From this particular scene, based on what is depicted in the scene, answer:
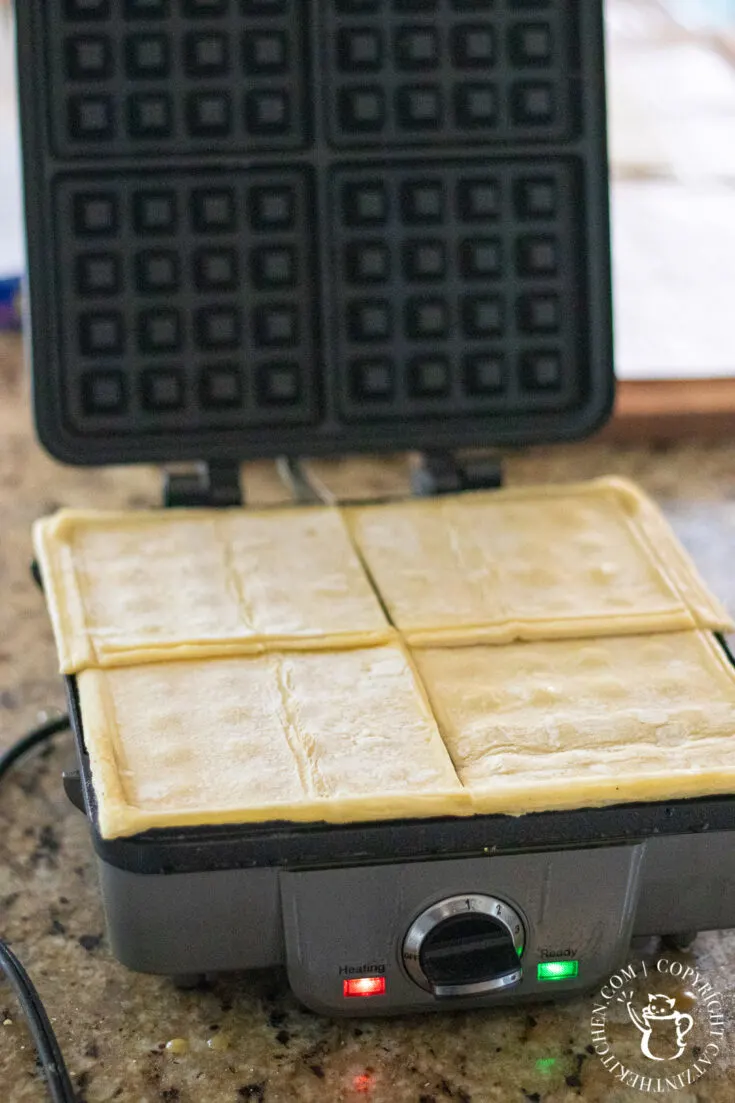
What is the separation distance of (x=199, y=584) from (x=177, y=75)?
44 cm

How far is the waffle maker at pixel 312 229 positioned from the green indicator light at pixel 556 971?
0.49 metres

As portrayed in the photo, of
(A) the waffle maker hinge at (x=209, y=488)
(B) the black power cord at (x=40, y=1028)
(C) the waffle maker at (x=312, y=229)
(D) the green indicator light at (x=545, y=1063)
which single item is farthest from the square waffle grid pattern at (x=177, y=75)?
(D) the green indicator light at (x=545, y=1063)

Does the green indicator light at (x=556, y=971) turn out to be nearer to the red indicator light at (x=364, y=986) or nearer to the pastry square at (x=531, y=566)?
the red indicator light at (x=364, y=986)

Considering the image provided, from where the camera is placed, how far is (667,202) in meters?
1.98

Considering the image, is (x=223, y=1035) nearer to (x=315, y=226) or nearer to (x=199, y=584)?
(x=199, y=584)

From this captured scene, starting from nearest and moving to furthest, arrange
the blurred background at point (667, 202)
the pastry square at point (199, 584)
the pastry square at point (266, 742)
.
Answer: the pastry square at point (266, 742) → the pastry square at point (199, 584) → the blurred background at point (667, 202)

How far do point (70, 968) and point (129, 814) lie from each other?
0.68 ft

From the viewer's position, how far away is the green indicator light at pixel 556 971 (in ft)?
2.71

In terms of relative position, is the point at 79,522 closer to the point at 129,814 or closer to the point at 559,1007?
the point at 129,814

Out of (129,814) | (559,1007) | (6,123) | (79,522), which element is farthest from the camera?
(6,123)

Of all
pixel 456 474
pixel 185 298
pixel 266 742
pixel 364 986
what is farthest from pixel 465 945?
pixel 185 298

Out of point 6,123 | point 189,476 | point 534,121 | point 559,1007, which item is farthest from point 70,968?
point 6,123

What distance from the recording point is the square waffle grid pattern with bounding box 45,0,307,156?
1.14 meters

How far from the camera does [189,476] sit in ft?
3.92
